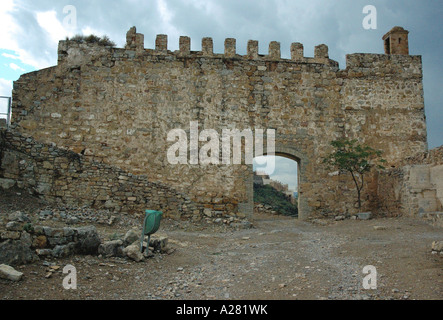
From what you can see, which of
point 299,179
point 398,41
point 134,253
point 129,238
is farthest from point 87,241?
point 398,41

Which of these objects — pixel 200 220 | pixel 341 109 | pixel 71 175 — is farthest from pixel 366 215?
pixel 71 175

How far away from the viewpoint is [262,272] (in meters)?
4.38

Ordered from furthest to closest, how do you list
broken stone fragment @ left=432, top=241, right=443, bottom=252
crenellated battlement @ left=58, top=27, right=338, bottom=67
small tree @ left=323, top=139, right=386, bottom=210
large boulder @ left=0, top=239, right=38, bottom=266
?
crenellated battlement @ left=58, top=27, right=338, bottom=67
small tree @ left=323, top=139, right=386, bottom=210
broken stone fragment @ left=432, top=241, right=443, bottom=252
large boulder @ left=0, top=239, right=38, bottom=266

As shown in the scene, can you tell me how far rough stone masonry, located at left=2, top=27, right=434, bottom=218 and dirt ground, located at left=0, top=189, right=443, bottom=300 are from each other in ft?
10.5

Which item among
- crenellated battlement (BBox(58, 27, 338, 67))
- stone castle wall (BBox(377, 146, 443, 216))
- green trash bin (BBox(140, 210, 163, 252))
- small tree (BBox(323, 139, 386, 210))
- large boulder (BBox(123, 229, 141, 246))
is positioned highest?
crenellated battlement (BBox(58, 27, 338, 67))

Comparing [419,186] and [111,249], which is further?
[419,186]

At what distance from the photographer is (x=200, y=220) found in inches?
378

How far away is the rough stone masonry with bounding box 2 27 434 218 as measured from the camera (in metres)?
9.65

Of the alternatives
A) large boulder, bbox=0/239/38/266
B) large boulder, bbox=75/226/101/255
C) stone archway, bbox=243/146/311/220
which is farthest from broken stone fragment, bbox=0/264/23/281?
stone archway, bbox=243/146/311/220

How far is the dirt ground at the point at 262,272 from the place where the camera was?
3.40 metres

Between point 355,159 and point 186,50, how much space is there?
6272 millimetres

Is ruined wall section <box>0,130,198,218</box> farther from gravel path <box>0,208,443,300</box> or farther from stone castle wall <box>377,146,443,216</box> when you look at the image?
stone castle wall <box>377,146,443,216</box>

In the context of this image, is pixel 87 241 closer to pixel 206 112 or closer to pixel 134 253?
pixel 134 253
